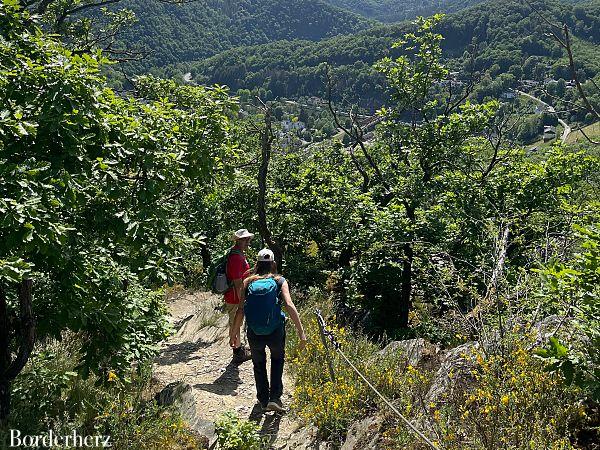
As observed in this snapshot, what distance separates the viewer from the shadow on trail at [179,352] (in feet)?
25.8

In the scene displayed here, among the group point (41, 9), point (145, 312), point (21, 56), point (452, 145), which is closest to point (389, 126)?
point (452, 145)

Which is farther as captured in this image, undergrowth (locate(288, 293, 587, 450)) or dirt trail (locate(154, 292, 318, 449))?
dirt trail (locate(154, 292, 318, 449))

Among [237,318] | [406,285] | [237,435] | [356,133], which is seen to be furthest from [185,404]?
[356,133]

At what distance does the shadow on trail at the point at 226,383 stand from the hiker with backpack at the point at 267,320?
3.69 feet

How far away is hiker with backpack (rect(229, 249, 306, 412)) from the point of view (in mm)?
5070

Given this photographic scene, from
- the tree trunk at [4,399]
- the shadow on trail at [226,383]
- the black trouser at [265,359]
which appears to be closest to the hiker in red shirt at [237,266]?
the shadow on trail at [226,383]

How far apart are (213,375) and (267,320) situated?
98.1 inches

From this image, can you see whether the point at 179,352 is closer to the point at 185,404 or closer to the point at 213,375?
the point at 213,375

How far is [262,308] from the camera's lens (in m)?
5.06

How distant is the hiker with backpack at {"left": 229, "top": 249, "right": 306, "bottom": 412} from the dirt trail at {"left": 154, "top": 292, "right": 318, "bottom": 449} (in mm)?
292

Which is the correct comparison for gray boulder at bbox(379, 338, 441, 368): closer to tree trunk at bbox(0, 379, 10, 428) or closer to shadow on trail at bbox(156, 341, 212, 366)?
shadow on trail at bbox(156, 341, 212, 366)

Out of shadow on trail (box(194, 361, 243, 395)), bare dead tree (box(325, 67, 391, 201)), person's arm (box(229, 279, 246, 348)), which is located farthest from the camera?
bare dead tree (box(325, 67, 391, 201))

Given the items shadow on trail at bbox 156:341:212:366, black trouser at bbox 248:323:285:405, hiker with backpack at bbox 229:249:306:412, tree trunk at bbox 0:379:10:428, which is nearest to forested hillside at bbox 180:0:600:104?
shadow on trail at bbox 156:341:212:366

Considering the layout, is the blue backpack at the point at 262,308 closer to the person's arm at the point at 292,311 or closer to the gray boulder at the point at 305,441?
the person's arm at the point at 292,311
